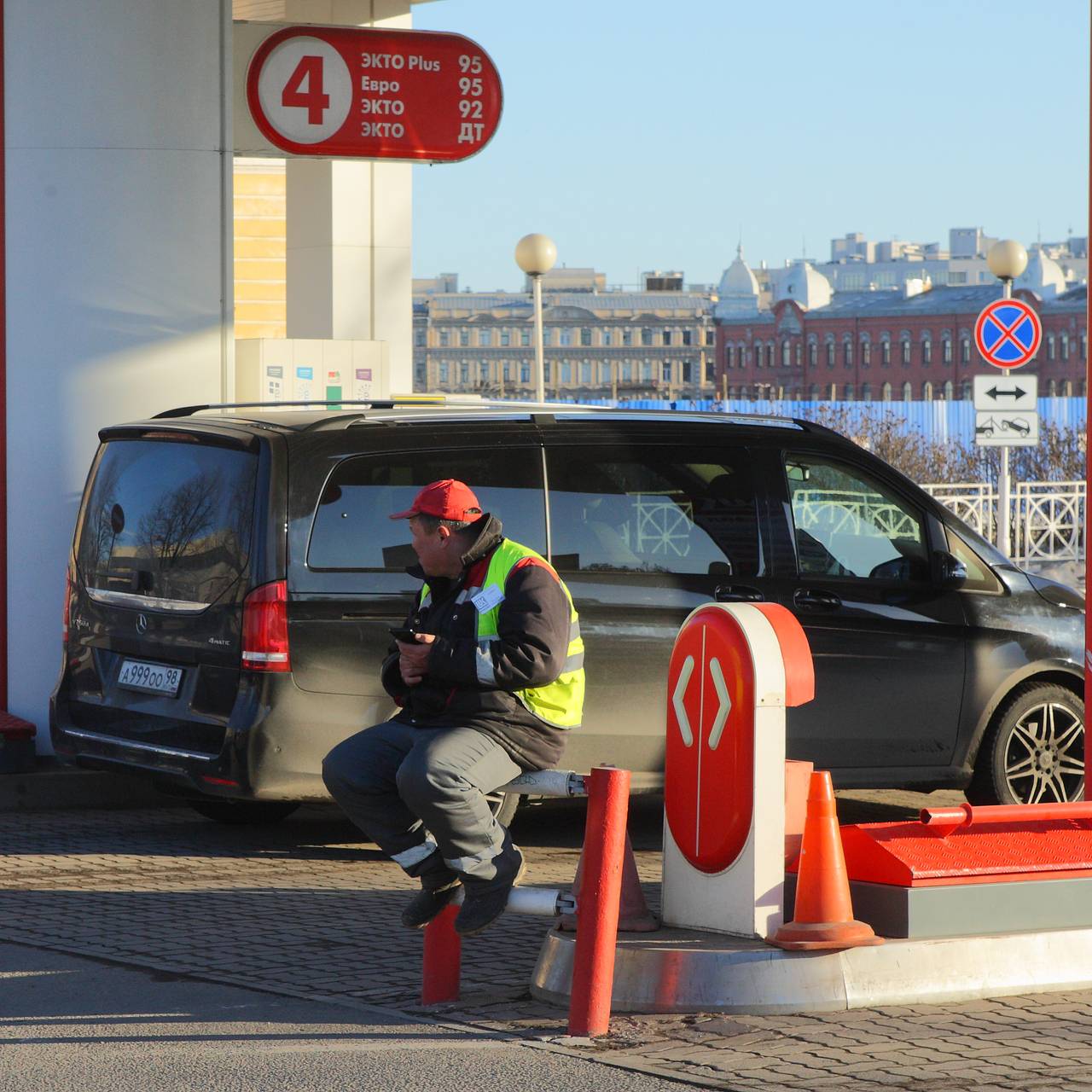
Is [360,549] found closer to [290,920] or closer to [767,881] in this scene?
[290,920]

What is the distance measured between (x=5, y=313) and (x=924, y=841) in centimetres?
606

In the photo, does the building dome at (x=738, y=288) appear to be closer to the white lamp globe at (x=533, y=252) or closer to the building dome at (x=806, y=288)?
the building dome at (x=806, y=288)

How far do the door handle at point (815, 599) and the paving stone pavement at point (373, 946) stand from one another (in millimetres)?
1280

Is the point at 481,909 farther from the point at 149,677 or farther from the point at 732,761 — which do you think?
the point at 149,677

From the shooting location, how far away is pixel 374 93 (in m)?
12.1

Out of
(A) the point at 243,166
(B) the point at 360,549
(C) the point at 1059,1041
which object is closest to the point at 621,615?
(B) the point at 360,549

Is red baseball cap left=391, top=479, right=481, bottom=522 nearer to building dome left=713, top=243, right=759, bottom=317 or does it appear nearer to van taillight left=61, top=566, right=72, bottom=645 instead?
van taillight left=61, top=566, right=72, bottom=645

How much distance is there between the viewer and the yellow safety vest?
244 inches

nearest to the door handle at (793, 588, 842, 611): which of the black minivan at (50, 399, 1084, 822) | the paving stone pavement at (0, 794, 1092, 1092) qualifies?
the black minivan at (50, 399, 1084, 822)

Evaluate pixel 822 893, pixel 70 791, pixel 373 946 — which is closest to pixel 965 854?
pixel 822 893

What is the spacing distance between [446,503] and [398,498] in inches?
87.3

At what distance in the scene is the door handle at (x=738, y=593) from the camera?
29.2ft

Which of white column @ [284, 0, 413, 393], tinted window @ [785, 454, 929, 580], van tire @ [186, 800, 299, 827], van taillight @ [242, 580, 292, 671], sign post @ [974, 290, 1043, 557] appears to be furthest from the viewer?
sign post @ [974, 290, 1043, 557]

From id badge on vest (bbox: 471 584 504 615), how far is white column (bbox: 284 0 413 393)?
7597 mm
